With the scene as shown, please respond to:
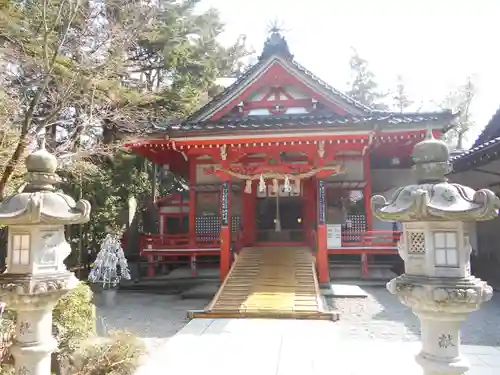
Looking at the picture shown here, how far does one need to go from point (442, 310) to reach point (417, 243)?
0.68 meters

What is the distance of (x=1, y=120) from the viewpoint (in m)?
8.48

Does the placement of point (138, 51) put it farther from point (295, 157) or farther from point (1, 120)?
point (1, 120)

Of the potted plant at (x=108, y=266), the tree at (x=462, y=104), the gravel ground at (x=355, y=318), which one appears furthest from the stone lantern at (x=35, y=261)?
the tree at (x=462, y=104)

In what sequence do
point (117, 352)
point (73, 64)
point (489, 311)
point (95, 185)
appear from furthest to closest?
1. point (95, 185)
2. point (73, 64)
3. point (489, 311)
4. point (117, 352)

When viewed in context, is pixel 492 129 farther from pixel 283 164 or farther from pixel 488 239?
pixel 283 164

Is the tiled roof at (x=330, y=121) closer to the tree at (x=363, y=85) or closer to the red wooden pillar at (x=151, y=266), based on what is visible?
the red wooden pillar at (x=151, y=266)

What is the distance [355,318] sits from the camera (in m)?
9.28

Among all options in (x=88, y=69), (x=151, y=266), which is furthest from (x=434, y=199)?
(x=151, y=266)

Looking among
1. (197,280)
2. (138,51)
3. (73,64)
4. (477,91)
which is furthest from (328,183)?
(477,91)

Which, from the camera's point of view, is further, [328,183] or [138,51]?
[138,51]

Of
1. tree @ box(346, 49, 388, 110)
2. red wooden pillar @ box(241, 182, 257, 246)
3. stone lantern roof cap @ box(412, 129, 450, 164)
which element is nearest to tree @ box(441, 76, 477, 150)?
tree @ box(346, 49, 388, 110)

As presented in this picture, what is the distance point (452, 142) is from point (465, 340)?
36.4m

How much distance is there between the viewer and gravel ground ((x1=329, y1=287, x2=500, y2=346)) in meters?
7.78

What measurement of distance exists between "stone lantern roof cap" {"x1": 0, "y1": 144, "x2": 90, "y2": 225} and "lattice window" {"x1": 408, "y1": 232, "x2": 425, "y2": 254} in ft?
11.8
